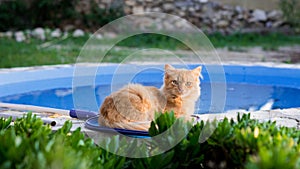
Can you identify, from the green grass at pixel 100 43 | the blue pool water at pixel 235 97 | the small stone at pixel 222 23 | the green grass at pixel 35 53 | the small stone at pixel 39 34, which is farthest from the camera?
the small stone at pixel 222 23

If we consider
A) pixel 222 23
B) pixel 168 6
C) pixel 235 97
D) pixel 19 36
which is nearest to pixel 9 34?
pixel 19 36

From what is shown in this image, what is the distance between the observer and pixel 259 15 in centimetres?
1038

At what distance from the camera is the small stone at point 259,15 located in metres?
10.4

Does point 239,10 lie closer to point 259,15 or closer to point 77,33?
point 259,15

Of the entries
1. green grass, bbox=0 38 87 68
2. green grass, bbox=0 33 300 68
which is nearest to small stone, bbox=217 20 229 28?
green grass, bbox=0 33 300 68

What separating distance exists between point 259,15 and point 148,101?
8279mm

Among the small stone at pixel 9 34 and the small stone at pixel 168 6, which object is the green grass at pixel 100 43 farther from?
the small stone at pixel 168 6

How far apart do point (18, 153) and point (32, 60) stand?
Answer: 16.7ft

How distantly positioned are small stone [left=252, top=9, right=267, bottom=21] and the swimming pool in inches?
180

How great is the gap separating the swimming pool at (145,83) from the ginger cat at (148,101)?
1.62 m

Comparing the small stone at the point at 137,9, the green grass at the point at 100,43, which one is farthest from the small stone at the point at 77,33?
the small stone at the point at 137,9

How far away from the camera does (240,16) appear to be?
1038cm

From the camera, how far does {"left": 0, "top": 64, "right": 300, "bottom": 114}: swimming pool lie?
4742 millimetres

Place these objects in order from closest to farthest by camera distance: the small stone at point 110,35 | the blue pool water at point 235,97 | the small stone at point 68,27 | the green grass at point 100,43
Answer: the blue pool water at point 235,97, the green grass at point 100,43, the small stone at point 110,35, the small stone at point 68,27
